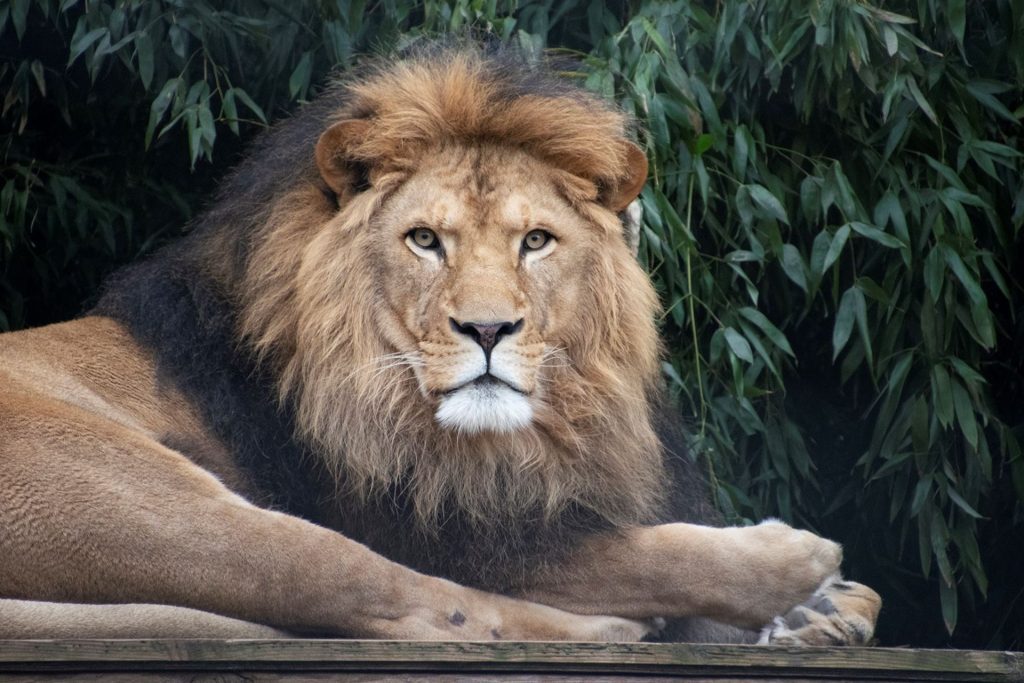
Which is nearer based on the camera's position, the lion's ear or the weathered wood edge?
the weathered wood edge

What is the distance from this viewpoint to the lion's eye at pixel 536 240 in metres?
2.60

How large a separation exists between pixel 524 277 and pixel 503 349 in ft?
0.54

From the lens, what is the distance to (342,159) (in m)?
2.68

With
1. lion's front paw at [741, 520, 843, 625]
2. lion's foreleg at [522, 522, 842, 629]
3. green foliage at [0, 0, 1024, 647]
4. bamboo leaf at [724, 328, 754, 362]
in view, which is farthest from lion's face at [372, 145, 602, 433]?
bamboo leaf at [724, 328, 754, 362]

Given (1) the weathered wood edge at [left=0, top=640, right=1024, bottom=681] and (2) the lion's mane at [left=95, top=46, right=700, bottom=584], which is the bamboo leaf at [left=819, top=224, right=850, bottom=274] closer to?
(2) the lion's mane at [left=95, top=46, right=700, bottom=584]

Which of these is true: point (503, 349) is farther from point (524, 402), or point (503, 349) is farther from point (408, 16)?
point (408, 16)

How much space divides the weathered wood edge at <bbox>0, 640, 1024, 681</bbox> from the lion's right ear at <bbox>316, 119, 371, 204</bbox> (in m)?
1.03

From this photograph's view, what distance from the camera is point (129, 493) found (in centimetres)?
229

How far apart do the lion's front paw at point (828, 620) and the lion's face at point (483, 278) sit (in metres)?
0.57

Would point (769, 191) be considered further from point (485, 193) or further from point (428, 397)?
point (428, 397)

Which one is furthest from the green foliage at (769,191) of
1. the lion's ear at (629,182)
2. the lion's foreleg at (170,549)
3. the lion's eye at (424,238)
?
the lion's foreleg at (170,549)

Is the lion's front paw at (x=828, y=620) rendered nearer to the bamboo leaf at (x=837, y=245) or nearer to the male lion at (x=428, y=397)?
the male lion at (x=428, y=397)

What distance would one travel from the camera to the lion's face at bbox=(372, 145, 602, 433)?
2.45 meters

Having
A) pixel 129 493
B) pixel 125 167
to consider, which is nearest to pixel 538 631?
pixel 129 493
